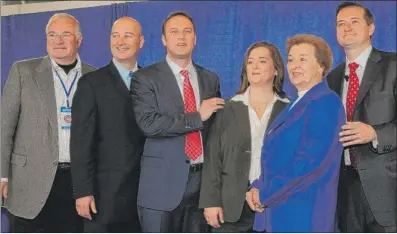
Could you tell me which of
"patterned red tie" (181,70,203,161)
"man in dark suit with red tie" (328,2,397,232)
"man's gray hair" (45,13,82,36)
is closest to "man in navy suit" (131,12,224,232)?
"patterned red tie" (181,70,203,161)

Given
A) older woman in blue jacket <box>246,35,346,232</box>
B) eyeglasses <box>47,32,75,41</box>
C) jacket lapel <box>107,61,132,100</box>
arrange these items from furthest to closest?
1. eyeglasses <box>47,32,75,41</box>
2. jacket lapel <box>107,61,132,100</box>
3. older woman in blue jacket <box>246,35,346,232</box>

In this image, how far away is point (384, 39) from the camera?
3.31 metres

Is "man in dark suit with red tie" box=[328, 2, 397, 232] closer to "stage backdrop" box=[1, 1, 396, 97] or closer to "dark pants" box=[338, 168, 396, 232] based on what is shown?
"dark pants" box=[338, 168, 396, 232]

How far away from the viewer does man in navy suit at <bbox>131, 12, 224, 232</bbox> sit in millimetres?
3285

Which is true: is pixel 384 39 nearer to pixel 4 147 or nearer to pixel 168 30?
pixel 168 30

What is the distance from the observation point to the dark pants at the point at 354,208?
10.5 ft

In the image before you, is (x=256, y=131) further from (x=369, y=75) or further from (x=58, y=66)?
(x=58, y=66)

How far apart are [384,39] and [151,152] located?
1502 millimetres

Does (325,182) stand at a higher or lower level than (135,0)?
lower

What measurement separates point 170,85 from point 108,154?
0.54 m

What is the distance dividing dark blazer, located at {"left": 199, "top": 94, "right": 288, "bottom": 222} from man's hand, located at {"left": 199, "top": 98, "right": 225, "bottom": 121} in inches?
2.0

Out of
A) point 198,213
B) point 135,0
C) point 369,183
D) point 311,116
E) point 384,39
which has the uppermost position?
point 135,0

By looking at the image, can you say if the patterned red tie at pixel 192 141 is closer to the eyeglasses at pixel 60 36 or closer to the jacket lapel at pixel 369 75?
the eyeglasses at pixel 60 36

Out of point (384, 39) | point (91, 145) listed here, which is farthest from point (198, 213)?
point (384, 39)
